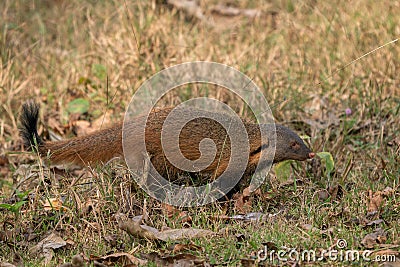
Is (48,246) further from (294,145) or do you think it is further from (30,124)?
(294,145)

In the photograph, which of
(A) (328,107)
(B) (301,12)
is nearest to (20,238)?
(A) (328,107)

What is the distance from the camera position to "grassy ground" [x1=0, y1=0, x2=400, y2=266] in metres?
3.12

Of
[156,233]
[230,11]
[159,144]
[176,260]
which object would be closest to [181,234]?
[156,233]

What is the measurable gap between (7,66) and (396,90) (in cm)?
346

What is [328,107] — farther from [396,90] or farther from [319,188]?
[319,188]

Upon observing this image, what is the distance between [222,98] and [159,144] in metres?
1.58

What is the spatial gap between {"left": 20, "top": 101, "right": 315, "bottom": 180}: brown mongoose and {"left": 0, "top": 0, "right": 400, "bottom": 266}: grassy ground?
6.0 inches

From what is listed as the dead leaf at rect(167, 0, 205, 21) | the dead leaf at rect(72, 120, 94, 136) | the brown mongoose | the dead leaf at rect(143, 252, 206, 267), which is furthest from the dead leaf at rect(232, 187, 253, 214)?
the dead leaf at rect(167, 0, 205, 21)

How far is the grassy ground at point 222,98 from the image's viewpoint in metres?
3.12

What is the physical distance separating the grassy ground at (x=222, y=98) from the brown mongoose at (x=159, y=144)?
15 cm

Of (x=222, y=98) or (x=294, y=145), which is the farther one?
(x=222, y=98)

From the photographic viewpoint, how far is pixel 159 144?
380 cm

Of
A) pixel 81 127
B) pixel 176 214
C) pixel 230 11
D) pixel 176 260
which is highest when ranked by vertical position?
pixel 230 11

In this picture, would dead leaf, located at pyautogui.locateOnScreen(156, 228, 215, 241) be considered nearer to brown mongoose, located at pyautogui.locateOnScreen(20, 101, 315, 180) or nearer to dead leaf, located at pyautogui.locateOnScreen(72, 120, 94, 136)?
brown mongoose, located at pyautogui.locateOnScreen(20, 101, 315, 180)
